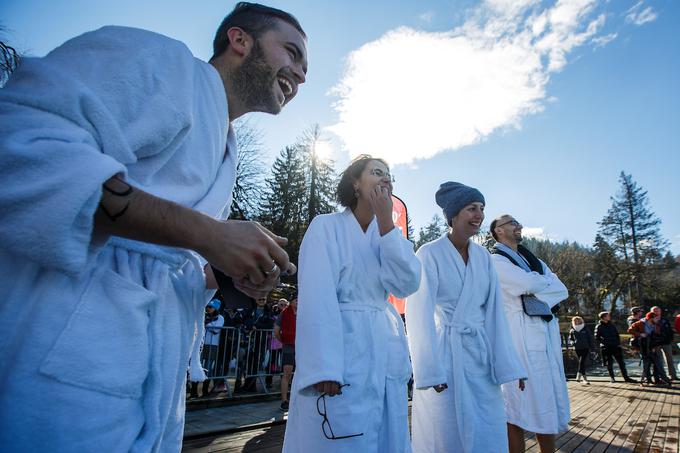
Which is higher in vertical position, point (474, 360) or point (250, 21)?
point (250, 21)

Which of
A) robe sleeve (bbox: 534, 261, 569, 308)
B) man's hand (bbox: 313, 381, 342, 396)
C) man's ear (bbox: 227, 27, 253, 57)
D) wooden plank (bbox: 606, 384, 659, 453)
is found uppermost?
man's ear (bbox: 227, 27, 253, 57)

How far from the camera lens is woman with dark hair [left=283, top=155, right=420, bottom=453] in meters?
1.88

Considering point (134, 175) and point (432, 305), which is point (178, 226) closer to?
point (134, 175)

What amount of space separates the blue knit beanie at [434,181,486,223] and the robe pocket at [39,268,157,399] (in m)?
3.33

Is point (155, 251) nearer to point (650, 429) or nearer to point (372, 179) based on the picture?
point (372, 179)

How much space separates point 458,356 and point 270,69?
262 cm

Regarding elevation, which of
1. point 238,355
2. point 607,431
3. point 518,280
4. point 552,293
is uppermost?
point 518,280

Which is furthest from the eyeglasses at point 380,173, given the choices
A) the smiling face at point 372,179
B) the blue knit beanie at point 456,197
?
the blue knit beanie at point 456,197

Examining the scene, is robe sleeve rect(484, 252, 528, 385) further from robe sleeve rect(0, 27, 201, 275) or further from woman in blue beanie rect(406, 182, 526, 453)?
robe sleeve rect(0, 27, 201, 275)

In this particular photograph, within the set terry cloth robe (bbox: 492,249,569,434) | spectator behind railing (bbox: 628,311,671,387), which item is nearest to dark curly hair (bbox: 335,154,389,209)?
terry cloth robe (bbox: 492,249,569,434)

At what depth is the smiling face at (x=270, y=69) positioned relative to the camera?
1.23 meters

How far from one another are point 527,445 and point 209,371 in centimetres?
591

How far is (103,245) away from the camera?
696 mm

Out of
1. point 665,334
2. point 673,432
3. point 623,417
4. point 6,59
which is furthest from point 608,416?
point 6,59
